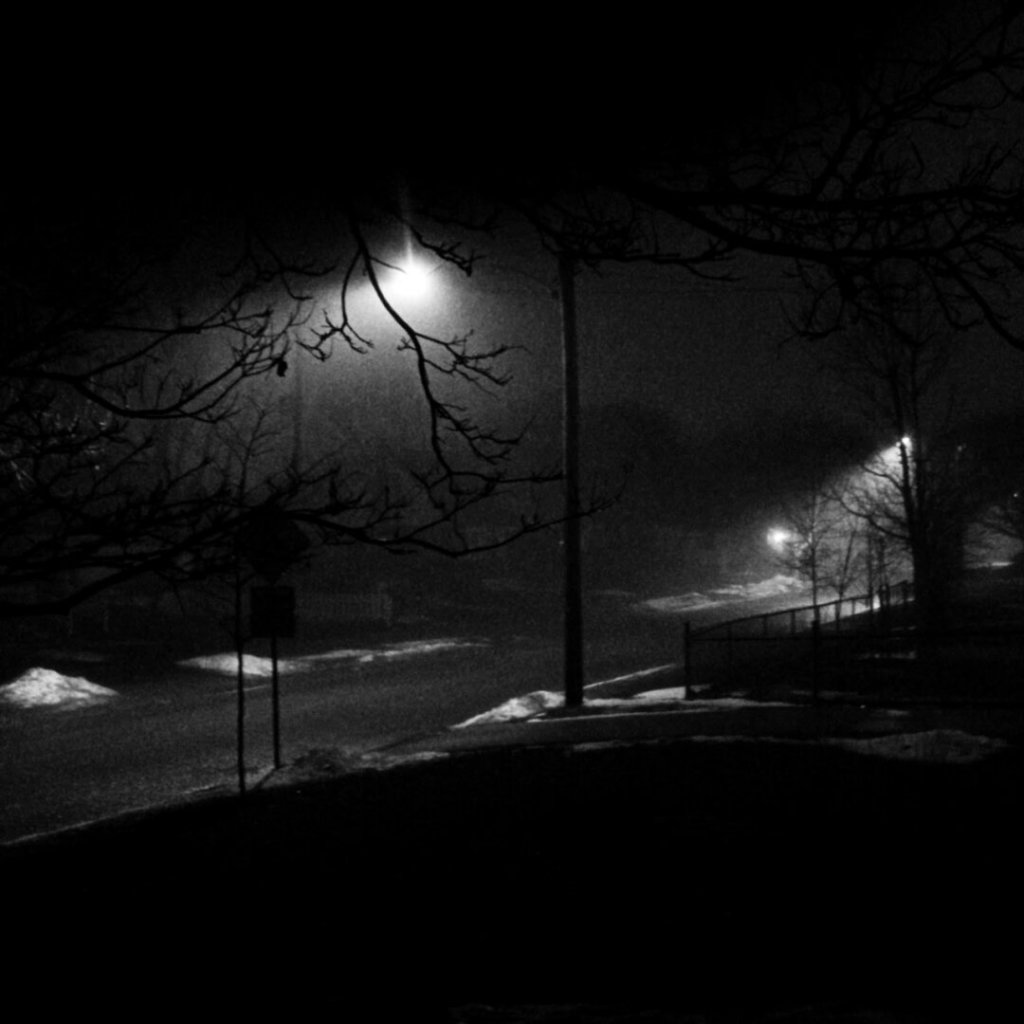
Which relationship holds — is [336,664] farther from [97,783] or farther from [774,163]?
[774,163]

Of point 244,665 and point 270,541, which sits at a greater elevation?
point 270,541

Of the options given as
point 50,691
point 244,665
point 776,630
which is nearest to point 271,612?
point 50,691

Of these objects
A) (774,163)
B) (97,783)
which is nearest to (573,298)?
(97,783)

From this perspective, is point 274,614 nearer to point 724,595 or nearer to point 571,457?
point 571,457

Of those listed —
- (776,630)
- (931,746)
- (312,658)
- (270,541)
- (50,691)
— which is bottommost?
(50,691)

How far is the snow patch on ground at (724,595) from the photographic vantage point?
51500 millimetres

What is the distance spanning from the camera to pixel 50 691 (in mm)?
20188

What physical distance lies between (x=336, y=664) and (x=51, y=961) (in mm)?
20952

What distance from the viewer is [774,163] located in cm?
520

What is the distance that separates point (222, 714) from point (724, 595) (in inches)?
1794

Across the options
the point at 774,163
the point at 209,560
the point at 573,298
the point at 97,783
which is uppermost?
the point at 573,298

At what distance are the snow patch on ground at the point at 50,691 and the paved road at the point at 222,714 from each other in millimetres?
390

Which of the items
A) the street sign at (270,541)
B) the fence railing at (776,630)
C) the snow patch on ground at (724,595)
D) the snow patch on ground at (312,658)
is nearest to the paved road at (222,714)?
the snow patch on ground at (312,658)

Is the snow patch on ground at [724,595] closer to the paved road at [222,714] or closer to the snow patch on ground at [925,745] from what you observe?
the paved road at [222,714]
